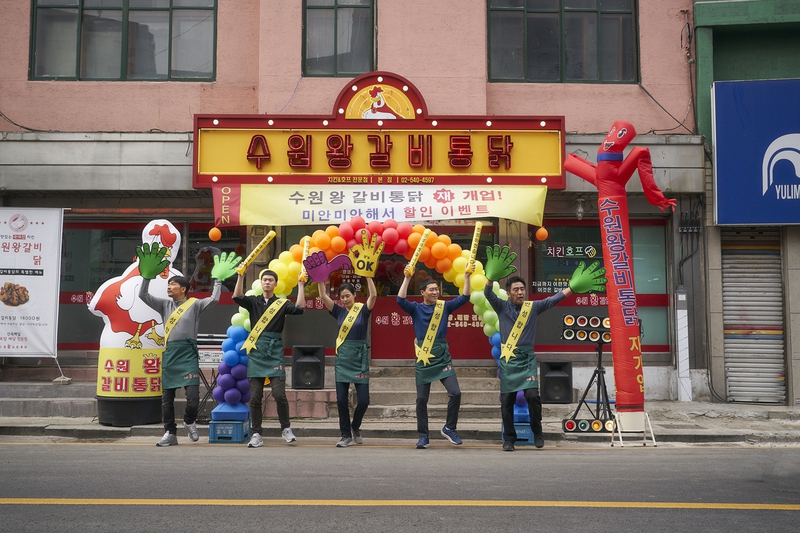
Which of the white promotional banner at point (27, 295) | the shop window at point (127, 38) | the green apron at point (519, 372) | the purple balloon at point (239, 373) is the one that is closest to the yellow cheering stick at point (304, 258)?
the purple balloon at point (239, 373)

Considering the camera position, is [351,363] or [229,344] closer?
[351,363]

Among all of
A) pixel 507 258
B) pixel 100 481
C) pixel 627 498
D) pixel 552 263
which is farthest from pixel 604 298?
pixel 100 481

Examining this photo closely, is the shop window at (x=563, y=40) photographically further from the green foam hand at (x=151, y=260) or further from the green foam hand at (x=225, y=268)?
the green foam hand at (x=151, y=260)

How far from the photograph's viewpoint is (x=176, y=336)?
9617 mm

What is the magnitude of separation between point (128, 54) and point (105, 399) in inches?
273

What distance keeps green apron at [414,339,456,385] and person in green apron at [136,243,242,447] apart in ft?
8.93

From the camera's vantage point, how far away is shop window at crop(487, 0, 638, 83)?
14297 millimetres

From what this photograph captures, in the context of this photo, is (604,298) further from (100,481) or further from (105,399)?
(100,481)

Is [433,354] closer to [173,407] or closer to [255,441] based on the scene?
[255,441]

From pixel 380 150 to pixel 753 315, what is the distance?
280 inches

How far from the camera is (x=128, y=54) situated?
46.8 feet

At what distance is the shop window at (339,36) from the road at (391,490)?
7615 mm

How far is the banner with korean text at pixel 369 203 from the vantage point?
12508mm

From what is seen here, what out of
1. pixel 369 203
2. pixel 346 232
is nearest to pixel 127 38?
pixel 369 203
